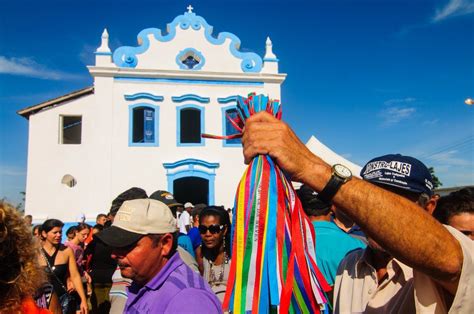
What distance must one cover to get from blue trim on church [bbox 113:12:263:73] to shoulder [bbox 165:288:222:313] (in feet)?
48.4

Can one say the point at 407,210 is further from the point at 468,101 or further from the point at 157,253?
the point at 468,101

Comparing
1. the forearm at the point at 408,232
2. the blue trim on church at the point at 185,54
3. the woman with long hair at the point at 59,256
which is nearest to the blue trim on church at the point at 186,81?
the blue trim on church at the point at 185,54

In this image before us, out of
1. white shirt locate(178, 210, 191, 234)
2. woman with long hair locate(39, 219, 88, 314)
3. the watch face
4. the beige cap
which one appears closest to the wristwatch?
the watch face

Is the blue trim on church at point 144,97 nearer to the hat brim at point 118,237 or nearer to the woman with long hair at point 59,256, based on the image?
the woman with long hair at point 59,256

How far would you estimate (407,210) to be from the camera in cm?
116

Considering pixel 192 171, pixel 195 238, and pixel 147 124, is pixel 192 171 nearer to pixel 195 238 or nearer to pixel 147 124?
pixel 147 124

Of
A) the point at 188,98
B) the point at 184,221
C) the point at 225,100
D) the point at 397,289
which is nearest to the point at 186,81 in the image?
the point at 188,98

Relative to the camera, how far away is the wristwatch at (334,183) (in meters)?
1.24

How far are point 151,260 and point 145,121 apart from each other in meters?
13.8

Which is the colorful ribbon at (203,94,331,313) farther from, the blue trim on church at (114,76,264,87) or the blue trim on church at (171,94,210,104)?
the blue trim on church at (114,76,264,87)

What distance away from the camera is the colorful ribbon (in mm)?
1802

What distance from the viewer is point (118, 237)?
2.30m

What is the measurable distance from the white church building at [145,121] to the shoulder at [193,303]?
12527 mm

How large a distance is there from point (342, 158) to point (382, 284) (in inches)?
181
